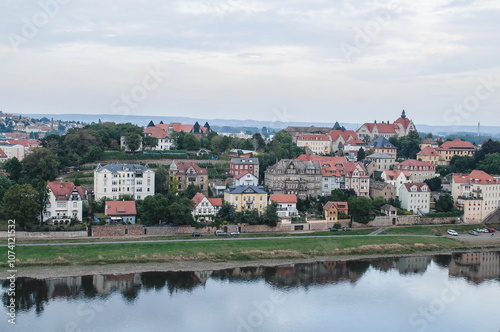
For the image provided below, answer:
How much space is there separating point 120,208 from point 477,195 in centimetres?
2715

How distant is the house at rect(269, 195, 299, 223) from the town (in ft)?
0.24

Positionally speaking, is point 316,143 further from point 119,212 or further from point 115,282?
point 115,282

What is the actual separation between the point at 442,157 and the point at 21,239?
42.8 meters

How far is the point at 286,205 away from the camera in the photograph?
4041 centimetres

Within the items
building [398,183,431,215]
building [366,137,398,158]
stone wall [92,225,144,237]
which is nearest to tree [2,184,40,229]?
stone wall [92,225,144,237]

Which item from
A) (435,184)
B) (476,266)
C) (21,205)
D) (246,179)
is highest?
(246,179)

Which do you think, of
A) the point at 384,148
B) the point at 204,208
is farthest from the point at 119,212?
the point at 384,148

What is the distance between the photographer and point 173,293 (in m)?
27.6

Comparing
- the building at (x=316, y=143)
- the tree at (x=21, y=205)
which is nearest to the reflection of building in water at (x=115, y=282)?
the tree at (x=21, y=205)

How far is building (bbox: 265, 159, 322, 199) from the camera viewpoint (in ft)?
146

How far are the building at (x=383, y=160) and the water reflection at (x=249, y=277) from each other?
1725cm

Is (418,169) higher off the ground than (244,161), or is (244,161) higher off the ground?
(244,161)

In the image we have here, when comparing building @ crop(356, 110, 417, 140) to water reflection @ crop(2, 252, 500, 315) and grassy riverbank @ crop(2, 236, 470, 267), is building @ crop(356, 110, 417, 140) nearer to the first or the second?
grassy riverbank @ crop(2, 236, 470, 267)

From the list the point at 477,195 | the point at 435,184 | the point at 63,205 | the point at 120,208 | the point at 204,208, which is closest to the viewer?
the point at 63,205
